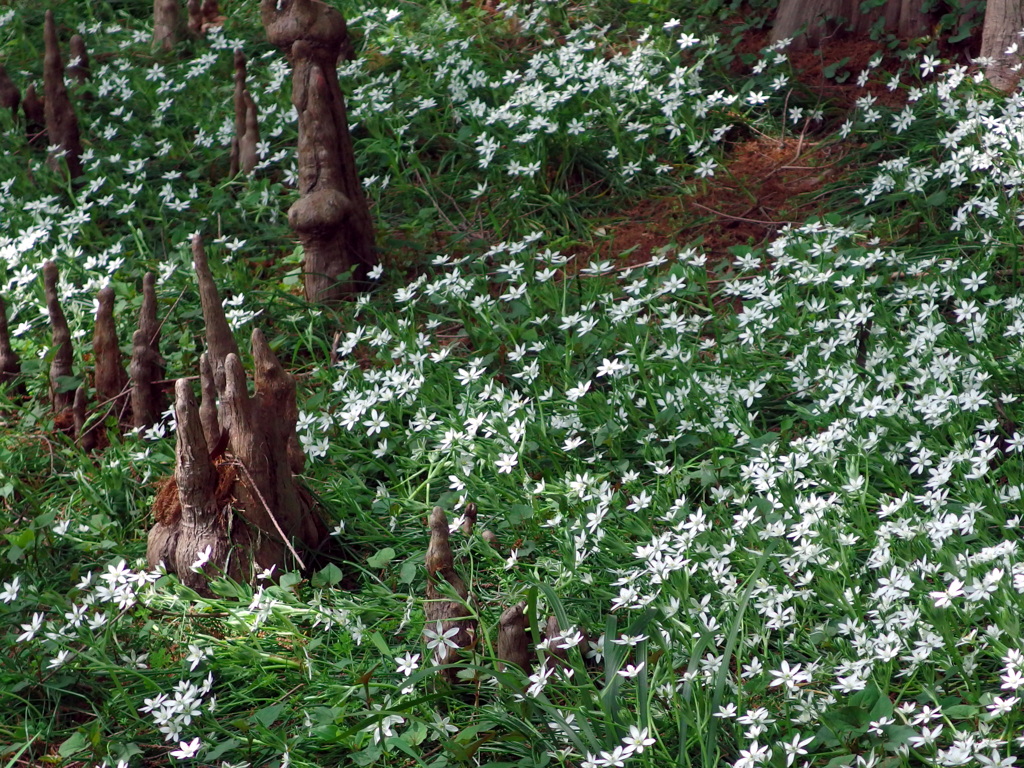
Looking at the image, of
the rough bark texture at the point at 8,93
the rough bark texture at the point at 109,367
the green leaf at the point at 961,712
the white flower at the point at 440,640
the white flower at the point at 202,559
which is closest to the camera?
the green leaf at the point at 961,712

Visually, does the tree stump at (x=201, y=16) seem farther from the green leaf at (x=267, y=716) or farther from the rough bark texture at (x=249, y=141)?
the green leaf at (x=267, y=716)

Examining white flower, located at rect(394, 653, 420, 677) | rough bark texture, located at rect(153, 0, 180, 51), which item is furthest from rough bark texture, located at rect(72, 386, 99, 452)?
rough bark texture, located at rect(153, 0, 180, 51)

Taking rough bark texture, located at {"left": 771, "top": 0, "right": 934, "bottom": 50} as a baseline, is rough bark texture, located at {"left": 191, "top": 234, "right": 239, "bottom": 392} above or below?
below

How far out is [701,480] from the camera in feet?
11.4

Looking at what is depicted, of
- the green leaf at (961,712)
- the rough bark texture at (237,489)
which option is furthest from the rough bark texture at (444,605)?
the green leaf at (961,712)

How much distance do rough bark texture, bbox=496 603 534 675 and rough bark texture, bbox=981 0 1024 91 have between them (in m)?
3.82

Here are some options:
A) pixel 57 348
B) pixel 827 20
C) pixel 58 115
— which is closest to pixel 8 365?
pixel 57 348

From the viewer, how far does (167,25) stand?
747 centimetres

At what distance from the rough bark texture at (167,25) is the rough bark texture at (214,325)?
14.8 ft

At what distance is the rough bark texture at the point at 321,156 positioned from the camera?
4.70 metres

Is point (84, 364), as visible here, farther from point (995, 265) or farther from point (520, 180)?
point (995, 265)

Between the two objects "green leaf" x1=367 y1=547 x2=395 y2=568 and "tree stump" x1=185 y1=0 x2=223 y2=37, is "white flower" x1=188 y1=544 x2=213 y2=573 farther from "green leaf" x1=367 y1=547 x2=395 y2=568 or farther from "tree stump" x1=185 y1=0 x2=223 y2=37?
"tree stump" x1=185 y1=0 x2=223 y2=37

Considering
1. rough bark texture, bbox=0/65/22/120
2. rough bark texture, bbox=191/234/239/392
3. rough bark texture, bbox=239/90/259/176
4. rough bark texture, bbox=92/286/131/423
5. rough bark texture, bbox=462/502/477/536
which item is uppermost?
rough bark texture, bbox=0/65/22/120

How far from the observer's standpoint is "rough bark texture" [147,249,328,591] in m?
3.29
